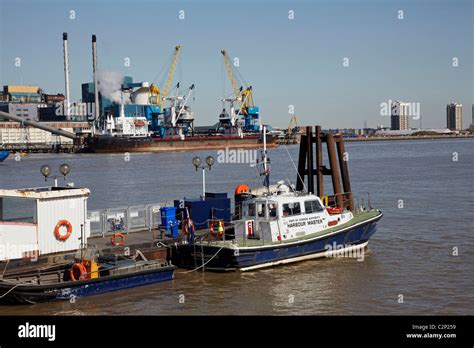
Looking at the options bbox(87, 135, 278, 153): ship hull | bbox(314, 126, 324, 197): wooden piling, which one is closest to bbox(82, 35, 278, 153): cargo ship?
bbox(87, 135, 278, 153): ship hull

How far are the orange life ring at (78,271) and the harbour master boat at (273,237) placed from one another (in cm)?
442

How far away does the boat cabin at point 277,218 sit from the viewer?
21.3m

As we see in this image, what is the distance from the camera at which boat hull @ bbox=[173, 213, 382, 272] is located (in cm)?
2062

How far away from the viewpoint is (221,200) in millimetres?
24406

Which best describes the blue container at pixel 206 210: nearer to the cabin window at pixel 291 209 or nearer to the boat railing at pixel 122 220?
the boat railing at pixel 122 220

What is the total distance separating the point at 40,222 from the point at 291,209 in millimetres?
8558

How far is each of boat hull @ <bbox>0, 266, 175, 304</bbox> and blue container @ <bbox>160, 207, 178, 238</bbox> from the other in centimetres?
438

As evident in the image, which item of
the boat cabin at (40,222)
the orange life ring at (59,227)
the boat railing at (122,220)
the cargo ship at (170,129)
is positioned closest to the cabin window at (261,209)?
the boat railing at (122,220)

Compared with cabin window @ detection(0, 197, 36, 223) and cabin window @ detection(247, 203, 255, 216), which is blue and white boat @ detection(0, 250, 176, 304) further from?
cabin window @ detection(247, 203, 255, 216)

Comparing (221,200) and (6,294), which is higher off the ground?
(221,200)
